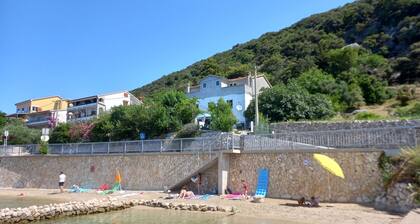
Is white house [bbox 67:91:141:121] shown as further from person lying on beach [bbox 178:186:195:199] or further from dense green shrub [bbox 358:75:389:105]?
person lying on beach [bbox 178:186:195:199]

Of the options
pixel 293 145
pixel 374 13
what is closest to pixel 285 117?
pixel 293 145

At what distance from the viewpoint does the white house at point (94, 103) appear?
203 feet

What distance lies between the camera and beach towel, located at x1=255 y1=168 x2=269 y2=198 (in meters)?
21.0

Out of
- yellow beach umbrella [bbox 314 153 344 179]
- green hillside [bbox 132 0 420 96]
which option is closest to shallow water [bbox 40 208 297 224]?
yellow beach umbrella [bbox 314 153 344 179]

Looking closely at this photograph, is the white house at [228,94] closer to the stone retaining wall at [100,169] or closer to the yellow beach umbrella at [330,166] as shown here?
the stone retaining wall at [100,169]

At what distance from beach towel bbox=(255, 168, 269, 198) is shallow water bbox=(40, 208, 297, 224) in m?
4.27

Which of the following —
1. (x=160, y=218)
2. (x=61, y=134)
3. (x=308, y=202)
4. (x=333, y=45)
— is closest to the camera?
(x=160, y=218)

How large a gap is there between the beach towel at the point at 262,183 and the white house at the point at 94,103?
44.8 metres

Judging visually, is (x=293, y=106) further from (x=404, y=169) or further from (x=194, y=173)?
(x=404, y=169)

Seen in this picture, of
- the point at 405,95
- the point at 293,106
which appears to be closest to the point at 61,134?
the point at 293,106

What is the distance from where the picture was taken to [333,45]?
2940 inches

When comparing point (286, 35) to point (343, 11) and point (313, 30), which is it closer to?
point (313, 30)

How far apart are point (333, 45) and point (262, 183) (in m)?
59.8

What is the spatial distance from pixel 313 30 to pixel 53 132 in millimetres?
70916
